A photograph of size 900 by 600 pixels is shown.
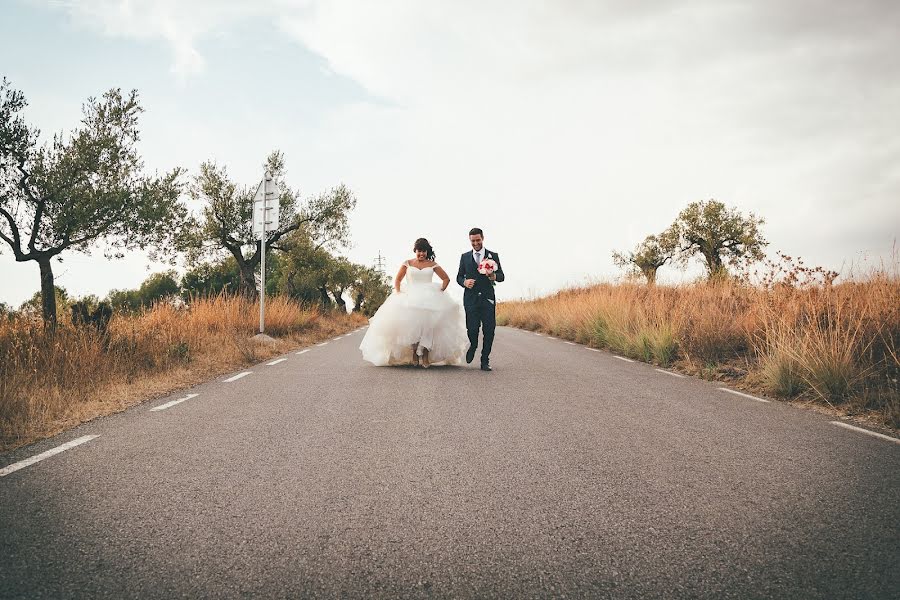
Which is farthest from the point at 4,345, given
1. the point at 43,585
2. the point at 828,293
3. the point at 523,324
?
the point at 523,324

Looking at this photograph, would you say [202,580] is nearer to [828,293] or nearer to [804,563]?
[804,563]

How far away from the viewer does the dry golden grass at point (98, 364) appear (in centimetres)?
523

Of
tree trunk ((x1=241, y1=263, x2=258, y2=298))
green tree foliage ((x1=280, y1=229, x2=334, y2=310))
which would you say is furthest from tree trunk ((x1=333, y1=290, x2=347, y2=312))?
tree trunk ((x1=241, y1=263, x2=258, y2=298))

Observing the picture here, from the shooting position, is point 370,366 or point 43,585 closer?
point 43,585

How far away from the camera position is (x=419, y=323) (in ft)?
30.8

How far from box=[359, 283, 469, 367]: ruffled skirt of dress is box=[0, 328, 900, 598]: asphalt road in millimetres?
3842

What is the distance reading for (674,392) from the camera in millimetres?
6875

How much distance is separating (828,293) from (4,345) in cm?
1193

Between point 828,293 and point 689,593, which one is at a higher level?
point 828,293

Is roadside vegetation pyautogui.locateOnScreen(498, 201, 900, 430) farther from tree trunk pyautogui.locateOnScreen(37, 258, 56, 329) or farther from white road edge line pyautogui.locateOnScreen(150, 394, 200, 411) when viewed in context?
tree trunk pyautogui.locateOnScreen(37, 258, 56, 329)

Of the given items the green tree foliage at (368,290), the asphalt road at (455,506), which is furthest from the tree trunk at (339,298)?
the asphalt road at (455,506)

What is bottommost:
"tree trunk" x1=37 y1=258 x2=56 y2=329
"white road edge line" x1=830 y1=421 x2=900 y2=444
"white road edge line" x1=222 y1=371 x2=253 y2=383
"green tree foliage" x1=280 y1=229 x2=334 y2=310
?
"white road edge line" x1=222 y1=371 x2=253 y2=383

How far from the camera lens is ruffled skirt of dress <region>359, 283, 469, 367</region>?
9.41m

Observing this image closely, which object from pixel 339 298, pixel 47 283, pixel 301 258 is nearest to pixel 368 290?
pixel 339 298
